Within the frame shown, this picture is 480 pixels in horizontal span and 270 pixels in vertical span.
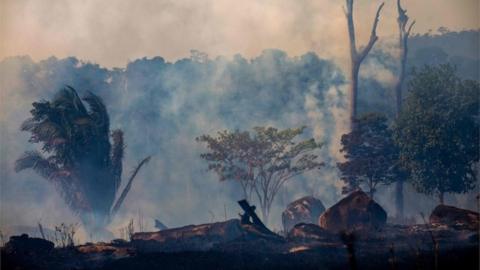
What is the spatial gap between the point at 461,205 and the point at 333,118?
364 inches

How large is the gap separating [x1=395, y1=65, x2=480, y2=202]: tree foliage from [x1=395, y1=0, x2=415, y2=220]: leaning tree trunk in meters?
2.32

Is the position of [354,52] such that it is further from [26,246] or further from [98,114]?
[26,246]

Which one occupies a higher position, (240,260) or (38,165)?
(38,165)

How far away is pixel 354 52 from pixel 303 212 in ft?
32.5

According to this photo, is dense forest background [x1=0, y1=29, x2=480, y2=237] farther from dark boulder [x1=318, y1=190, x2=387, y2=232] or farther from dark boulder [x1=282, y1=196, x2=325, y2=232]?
dark boulder [x1=318, y1=190, x2=387, y2=232]

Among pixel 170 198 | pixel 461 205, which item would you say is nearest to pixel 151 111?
pixel 170 198

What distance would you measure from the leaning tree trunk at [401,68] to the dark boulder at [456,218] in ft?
20.8

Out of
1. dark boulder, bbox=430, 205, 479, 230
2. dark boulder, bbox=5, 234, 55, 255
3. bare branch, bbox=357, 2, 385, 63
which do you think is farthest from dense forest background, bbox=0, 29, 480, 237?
dark boulder, bbox=5, 234, 55, 255

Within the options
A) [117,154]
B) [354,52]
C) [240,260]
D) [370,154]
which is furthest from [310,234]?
[354,52]

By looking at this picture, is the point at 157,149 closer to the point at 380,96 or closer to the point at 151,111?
the point at 151,111

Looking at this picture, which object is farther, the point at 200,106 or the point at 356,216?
the point at 200,106

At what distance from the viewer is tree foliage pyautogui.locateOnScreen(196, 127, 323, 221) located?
34281mm

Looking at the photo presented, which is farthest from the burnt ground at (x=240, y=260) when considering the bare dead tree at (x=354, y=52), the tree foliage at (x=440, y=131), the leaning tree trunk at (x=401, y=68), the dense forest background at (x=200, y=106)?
the bare dead tree at (x=354, y=52)

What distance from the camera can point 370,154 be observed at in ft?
107
